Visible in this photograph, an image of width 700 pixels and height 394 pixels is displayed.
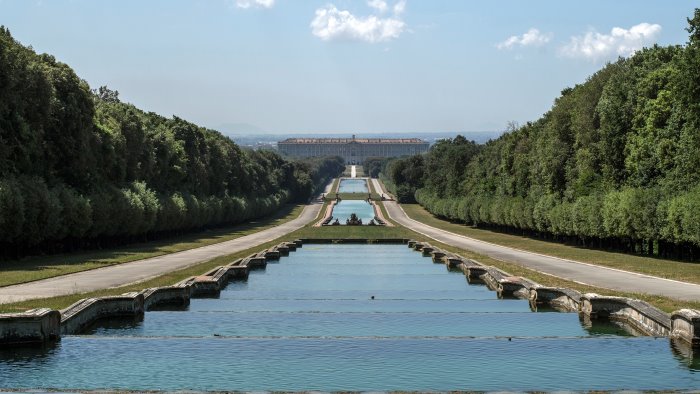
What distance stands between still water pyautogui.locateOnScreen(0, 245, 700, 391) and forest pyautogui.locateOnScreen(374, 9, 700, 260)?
25311mm

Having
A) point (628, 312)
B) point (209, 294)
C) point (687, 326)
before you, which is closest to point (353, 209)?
point (209, 294)

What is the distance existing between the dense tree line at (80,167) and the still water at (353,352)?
81.1ft

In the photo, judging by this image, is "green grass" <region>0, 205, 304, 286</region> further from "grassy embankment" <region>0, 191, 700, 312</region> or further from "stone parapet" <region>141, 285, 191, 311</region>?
"stone parapet" <region>141, 285, 191, 311</region>

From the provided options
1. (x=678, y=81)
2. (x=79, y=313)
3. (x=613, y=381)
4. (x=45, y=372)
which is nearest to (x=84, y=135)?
(x=678, y=81)

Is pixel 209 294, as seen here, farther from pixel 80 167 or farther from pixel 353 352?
pixel 80 167

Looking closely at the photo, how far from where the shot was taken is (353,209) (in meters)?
159

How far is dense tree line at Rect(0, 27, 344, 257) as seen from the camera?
50.9 m

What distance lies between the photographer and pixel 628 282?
35188mm

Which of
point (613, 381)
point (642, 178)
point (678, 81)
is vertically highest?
point (678, 81)

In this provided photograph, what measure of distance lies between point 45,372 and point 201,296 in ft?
50.7

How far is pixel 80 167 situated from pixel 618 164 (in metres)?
34.7

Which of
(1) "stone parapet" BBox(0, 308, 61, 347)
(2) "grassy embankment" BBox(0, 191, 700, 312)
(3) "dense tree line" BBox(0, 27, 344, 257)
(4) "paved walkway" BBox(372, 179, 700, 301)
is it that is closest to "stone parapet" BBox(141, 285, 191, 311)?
(2) "grassy embankment" BBox(0, 191, 700, 312)

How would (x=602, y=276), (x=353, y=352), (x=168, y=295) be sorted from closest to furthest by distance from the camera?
(x=353, y=352)
(x=168, y=295)
(x=602, y=276)

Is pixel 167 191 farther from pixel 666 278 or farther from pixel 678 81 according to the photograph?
pixel 666 278
